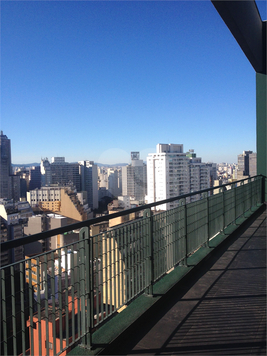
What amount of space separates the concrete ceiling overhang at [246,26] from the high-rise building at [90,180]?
2207 centimetres

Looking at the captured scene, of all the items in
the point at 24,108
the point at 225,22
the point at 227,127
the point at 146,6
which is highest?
the point at 24,108

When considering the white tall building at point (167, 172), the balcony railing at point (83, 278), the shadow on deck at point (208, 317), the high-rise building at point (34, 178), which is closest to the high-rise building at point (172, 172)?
the white tall building at point (167, 172)

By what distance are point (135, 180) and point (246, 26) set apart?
2646 centimetres

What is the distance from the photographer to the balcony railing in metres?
1.36

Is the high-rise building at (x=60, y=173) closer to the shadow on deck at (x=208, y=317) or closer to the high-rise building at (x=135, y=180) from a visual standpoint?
the high-rise building at (x=135, y=180)

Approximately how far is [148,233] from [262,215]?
5.20 metres

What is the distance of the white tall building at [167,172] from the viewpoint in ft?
78.5

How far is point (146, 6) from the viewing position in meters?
11.7

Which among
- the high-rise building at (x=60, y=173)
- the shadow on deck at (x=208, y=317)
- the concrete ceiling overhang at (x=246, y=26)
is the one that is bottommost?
the shadow on deck at (x=208, y=317)

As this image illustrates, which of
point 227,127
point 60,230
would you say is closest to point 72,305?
point 60,230

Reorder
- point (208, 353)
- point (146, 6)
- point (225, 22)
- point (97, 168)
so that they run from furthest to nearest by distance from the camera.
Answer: point (97, 168) < point (146, 6) < point (225, 22) < point (208, 353)

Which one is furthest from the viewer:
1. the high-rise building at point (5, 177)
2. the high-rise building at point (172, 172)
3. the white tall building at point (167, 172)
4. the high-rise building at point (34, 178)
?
the high-rise building at point (34, 178)

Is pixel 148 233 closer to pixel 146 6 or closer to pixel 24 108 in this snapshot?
pixel 146 6

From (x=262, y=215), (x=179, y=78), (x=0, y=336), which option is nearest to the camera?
(x=0, y=336)
